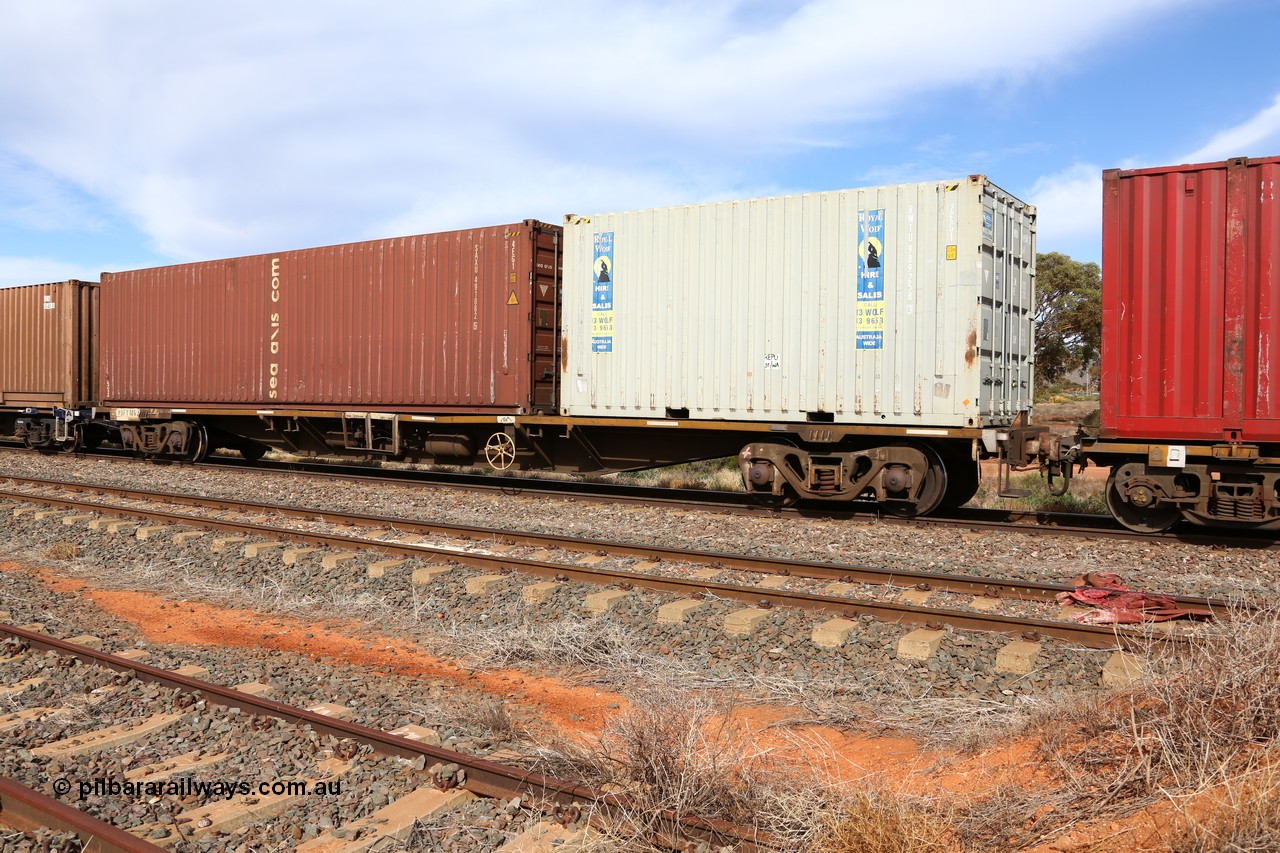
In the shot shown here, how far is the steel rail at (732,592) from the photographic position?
5.85m

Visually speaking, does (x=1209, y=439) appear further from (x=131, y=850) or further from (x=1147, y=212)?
(x=131, y=850)

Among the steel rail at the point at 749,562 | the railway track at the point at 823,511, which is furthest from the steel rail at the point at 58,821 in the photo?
the railway track at the point at 823,511

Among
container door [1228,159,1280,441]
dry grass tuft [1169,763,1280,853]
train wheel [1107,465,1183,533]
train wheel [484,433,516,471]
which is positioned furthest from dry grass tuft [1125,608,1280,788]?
train wheel [484,433,516,471]

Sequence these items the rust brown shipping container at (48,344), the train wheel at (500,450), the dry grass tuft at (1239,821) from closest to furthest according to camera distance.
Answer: the dry grass tuft at (1239,821) < the train wheel at (500,450) < the rust brown shipping container at (48,344)

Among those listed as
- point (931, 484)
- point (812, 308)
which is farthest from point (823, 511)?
point (812, 308)

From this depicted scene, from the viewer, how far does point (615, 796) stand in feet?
11.2

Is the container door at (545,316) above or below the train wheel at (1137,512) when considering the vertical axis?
above

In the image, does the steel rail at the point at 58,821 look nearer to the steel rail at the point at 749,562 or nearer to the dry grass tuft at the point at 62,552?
the steel rail at the point at 749,562

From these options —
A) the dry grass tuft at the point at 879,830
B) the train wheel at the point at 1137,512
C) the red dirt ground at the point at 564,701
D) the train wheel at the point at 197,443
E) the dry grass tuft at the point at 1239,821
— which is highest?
the train wheel at the point at 197,443

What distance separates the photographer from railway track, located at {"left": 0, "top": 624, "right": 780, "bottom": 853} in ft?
11.0

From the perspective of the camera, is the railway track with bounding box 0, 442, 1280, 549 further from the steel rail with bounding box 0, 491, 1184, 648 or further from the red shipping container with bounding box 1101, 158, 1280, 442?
the steel rail with bounding box 0, 491, 1184, 648
